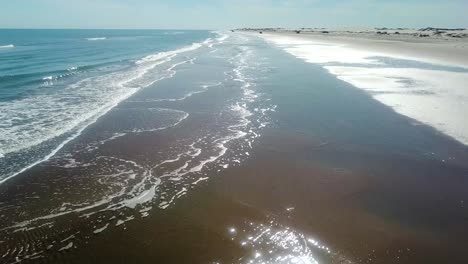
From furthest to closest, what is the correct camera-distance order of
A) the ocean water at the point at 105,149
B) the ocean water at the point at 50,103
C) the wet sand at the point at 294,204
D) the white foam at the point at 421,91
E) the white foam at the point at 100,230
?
the white foam at the point at 421,91 → the ocean water at the point at 50,103 → the ocean water at the point at 105,149 → the white foam at the point at 100,230 → the wet sand at the point at 294,204

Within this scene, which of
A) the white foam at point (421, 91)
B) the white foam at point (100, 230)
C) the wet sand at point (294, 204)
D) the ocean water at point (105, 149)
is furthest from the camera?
the white foam at point (421, 91)

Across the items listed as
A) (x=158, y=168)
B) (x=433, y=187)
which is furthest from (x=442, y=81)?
(x=158, y=168)

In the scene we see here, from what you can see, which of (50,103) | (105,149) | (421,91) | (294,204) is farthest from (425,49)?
(294,204)

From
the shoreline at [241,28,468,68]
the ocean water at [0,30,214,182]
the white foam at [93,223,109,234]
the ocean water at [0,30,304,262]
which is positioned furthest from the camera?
the shoreline at [241,28,468,68]

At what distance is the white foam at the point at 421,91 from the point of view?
15.1 m

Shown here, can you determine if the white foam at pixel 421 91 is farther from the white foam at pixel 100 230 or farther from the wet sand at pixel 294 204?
the white foam at pixel 100 230

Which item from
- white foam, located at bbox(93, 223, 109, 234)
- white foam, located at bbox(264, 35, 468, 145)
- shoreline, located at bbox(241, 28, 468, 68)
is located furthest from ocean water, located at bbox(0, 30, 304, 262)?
shoreline, located at bbox(241, 28, 468, 68)

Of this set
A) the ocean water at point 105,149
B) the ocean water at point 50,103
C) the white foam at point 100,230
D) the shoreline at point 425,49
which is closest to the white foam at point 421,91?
the ocean water at point 105,149

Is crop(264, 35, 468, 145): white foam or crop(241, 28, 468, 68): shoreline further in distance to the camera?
crop(241, 28, 468, 68): shoreline

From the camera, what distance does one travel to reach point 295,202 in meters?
8.62

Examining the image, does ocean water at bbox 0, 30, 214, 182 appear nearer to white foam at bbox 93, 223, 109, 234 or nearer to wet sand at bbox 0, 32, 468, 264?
wet sand at bbox 0, 32, 468, 264

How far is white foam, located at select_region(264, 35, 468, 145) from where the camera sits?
15.1 metres

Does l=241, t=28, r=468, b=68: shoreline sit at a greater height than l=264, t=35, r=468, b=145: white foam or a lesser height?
lesser

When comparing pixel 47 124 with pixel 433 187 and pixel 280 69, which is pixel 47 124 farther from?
pixel 280 69
